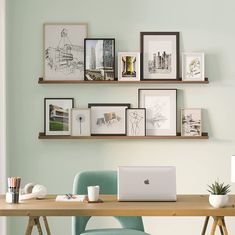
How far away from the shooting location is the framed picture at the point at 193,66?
216 inches

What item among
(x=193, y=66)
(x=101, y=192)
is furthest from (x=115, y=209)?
(x=193, y=66)

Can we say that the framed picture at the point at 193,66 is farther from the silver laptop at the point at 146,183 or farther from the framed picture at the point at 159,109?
the silver laptop at the point at 146,183

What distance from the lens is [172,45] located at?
5523 mm

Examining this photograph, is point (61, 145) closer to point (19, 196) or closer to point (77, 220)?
point (77, 220)

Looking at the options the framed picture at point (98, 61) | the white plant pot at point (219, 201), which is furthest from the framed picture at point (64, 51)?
the white plant pot at point (219, 201)

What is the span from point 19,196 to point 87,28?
2.09 meters

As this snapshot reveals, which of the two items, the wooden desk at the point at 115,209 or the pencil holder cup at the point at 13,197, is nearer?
the wooden desk at the point at 115,209

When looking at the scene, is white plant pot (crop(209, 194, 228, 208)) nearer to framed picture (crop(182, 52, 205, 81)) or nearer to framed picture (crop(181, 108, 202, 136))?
framed picture (crop(181, 108, 202, 136))

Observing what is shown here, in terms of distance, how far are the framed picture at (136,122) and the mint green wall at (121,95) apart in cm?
11

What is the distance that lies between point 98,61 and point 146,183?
1.93 meters

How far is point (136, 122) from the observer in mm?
5457

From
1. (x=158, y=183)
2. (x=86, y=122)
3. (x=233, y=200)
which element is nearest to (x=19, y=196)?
(x=158, y=183)

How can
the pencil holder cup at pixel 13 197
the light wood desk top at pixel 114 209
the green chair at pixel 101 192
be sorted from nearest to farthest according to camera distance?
the light wood desk top at pixel 114 209 < the pencil holder cup at pixel 13 197 < the green chair at pixel 101 192

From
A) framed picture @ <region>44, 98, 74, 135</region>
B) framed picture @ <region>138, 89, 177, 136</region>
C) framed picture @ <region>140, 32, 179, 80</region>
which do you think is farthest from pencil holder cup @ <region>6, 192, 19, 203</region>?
framed picture @ <region>140, 32, 179, 80</region>
